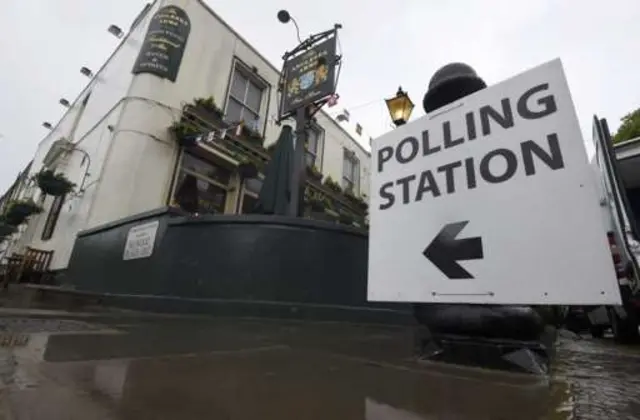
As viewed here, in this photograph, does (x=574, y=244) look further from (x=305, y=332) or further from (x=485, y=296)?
(x=305, y=332)

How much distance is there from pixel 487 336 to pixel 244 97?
886 centimetres

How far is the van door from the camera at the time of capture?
1.74m

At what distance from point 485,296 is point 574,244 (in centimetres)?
36

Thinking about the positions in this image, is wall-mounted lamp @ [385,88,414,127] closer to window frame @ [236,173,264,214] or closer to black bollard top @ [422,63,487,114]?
black bollard top @ [422,63,487,114]

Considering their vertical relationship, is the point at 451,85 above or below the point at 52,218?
below

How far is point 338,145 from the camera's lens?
12609 millimetres

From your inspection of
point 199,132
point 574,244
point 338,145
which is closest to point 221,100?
point 199,132

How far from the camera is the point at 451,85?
2.12m

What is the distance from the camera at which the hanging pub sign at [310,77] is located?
5562 millimetres

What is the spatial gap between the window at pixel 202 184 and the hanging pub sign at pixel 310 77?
267 cm

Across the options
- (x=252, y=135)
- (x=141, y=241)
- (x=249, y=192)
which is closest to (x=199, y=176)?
(x=249, y=192)

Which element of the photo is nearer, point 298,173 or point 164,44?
point 298,173

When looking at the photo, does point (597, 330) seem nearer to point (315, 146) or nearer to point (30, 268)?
point (315, 146)

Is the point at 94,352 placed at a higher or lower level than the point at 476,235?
lower
